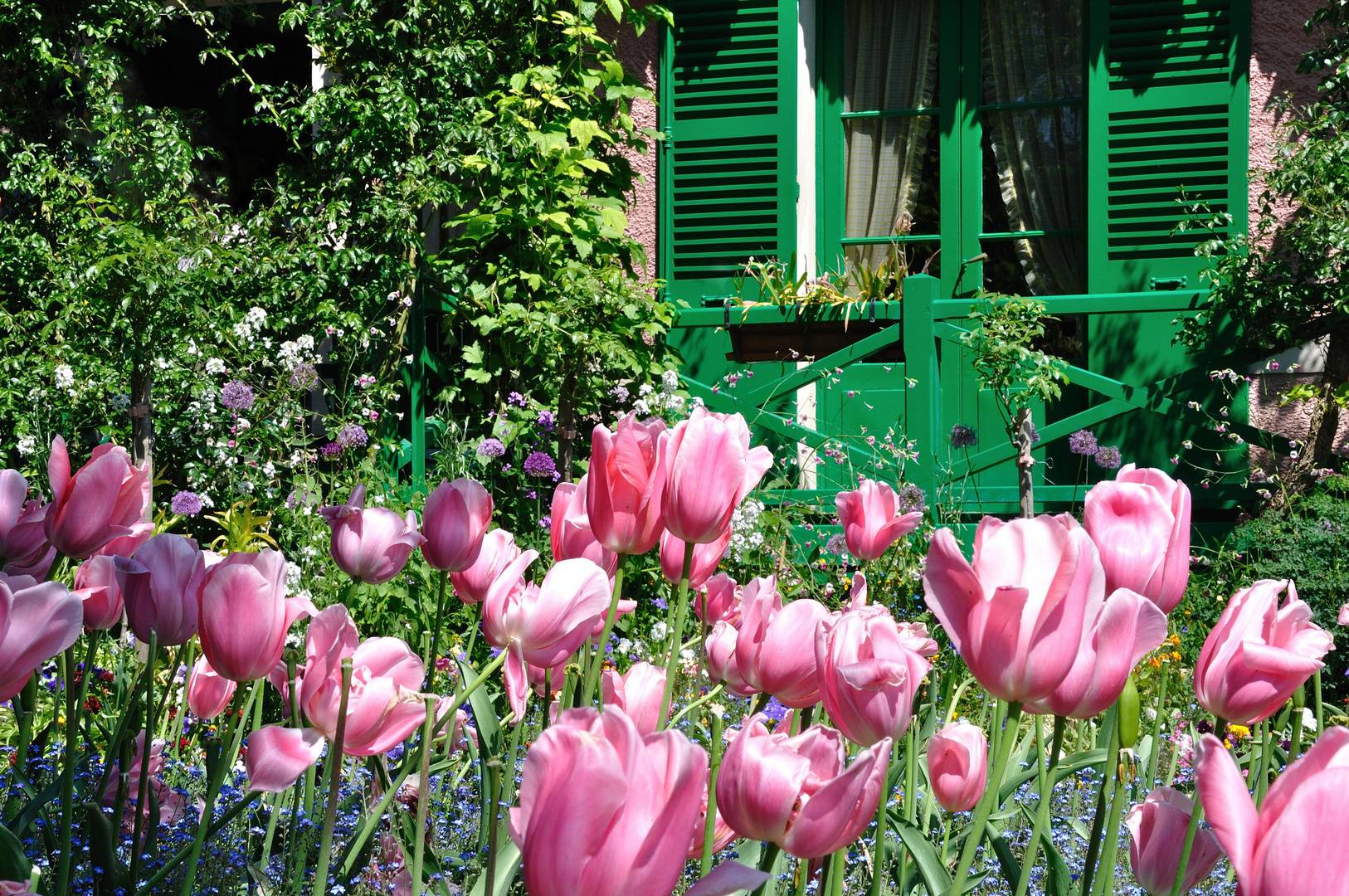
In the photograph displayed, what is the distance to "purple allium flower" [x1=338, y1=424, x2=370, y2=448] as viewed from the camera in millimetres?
4648

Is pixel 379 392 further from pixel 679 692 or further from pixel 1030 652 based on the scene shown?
pixel 1030 652

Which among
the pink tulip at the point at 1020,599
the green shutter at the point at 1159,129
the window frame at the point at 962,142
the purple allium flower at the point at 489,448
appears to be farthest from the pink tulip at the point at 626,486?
the window frame at the point at 962,142

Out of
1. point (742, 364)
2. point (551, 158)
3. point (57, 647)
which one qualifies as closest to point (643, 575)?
point (742, 364)

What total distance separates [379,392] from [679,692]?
246cm

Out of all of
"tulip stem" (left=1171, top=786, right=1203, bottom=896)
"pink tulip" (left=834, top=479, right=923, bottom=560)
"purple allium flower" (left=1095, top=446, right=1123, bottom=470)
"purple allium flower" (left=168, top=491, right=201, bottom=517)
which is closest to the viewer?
"tulip stem" (left=1171, top=786, right=1203, bottom=896)

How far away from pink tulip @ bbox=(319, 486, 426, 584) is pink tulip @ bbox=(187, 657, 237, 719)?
24 cm

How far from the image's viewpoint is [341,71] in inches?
217

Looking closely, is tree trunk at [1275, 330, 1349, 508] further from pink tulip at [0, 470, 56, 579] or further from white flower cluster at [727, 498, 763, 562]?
pink tulip at [0, 470, 56, 579]

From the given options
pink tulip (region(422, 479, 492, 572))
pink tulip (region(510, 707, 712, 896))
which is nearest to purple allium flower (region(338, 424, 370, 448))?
pink tulip (region(422, 479, 492, 572))

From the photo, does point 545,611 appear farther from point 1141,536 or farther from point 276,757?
point 1141,536

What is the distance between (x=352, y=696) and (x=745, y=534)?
350cm

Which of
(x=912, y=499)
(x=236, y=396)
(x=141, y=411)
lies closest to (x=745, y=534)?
(x=912, y=499)

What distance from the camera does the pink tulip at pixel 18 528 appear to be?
40.0 inches

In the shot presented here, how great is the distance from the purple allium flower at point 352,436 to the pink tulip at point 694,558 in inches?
150
